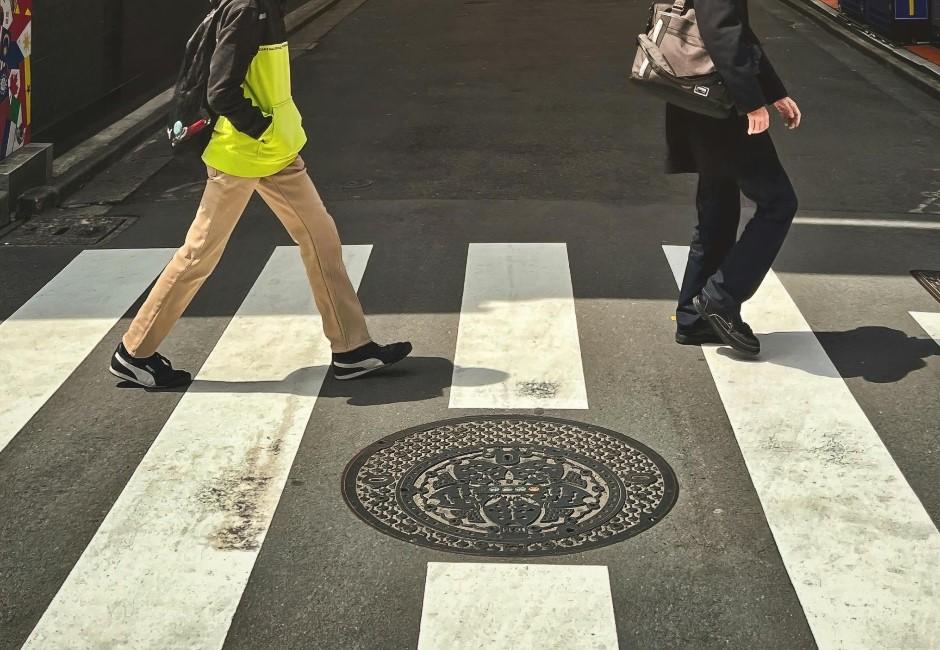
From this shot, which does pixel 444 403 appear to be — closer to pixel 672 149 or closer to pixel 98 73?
pixel 672 149

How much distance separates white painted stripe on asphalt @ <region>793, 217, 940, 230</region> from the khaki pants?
12.0ft

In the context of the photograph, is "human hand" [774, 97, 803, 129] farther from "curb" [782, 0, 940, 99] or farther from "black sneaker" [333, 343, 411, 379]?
"curb" [782, 0, 940, 99]

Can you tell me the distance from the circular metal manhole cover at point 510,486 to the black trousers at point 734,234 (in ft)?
3.70

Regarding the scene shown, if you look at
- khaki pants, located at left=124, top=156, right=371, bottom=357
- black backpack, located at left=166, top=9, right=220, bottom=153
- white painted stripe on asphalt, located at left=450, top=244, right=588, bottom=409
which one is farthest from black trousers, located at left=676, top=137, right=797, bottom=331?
black backpack, located at left=166, top=9, right=220, bottom=153

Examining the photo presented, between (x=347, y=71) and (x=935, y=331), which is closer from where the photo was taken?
(x=935, y=331)

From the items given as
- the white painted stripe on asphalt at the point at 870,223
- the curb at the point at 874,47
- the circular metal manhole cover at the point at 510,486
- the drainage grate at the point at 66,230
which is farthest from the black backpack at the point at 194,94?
the curb at the point at 874,47

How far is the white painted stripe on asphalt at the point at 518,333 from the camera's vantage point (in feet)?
19.6

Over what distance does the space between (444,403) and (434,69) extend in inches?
359

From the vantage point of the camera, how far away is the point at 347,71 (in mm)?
14445

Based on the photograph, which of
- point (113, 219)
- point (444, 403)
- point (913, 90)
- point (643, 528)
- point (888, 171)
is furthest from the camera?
point (913, 90)

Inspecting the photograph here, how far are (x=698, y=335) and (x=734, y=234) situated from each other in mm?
493

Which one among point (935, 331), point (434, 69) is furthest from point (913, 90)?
point (935, 331)

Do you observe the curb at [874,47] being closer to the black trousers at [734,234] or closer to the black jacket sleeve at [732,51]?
the black trousers at [734,234]

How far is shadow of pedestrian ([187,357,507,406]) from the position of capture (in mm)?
5992
